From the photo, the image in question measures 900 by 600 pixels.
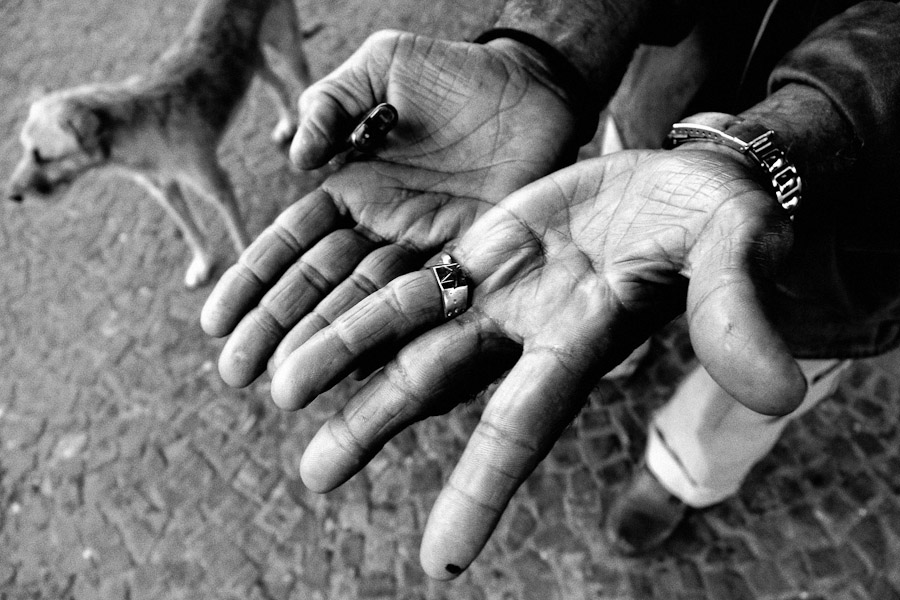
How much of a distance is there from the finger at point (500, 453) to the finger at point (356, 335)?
0.36m

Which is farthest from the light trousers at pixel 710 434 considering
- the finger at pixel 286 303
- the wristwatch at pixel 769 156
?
the finger at pixel 286 303

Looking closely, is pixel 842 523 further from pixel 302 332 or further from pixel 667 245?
pixel 302 332

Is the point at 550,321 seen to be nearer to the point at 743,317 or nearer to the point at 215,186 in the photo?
the point at 743,317

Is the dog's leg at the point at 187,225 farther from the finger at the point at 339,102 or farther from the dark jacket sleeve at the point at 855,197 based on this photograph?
the dark jacket sleeve at the point at 855,197

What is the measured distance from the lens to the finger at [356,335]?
169 centimetres

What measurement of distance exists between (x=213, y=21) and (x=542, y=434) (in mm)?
3754

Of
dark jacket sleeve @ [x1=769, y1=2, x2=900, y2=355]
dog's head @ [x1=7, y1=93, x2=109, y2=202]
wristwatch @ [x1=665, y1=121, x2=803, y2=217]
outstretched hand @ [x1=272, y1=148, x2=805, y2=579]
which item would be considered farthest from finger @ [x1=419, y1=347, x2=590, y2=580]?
dog's head @ [x1=7, y1=93, x2=109, y2=202]

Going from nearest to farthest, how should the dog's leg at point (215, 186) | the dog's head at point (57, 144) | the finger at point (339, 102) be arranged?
the finger at point (339, 102)
the dog's head at point (57, 144)
the dog's leg at point (215, 186)

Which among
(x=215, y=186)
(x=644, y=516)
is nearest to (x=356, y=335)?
(x=644, y=516)

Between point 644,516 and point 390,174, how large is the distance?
1.97 m

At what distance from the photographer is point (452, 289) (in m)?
1.80

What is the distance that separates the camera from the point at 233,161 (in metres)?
5.01

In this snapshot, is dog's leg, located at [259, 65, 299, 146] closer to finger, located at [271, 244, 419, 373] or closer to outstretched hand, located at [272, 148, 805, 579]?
finger, located at [271, 244, 419, 373]

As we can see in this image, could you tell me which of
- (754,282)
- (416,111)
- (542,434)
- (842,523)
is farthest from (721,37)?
(842,523)
